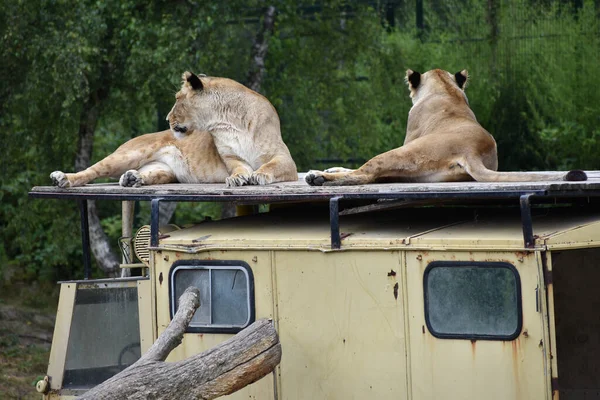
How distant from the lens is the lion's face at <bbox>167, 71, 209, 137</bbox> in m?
8.64

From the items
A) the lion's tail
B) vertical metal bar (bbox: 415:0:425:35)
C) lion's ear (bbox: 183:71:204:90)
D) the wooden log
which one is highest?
vertical metal bar (bbox: 415:0:425:35)

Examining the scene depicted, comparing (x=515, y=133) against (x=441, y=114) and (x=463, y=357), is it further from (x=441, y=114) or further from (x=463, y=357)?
(x=463, y=357)

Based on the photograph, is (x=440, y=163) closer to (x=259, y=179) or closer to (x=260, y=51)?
(x=259, y=179)

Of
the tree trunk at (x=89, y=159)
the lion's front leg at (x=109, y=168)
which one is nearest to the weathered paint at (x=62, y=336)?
the lion's front leg at (x=109, y=168)

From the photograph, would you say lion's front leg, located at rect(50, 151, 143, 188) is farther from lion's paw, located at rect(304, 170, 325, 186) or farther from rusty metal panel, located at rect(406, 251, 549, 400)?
rusty metal panel, located at rect(406, 251, 549, 400)

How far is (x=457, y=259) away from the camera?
582 cm

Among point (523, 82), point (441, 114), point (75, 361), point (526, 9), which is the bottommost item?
point (75, 361)

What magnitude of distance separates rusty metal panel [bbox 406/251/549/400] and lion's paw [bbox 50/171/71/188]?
9.89ft

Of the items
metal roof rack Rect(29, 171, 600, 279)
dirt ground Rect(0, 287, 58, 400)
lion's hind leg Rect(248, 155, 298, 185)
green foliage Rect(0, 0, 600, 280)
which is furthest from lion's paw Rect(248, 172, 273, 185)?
dirt ground Rect(0, 287, 58, 400)

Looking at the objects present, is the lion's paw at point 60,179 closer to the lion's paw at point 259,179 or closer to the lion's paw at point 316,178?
the lion's paw at point 259,179

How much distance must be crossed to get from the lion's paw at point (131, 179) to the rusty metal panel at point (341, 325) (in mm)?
2093

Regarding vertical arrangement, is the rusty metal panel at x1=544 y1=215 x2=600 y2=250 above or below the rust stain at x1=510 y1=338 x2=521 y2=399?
above

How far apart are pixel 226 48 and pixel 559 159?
15.2ft

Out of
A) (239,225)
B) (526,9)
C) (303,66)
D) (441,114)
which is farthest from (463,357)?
(526,9)
